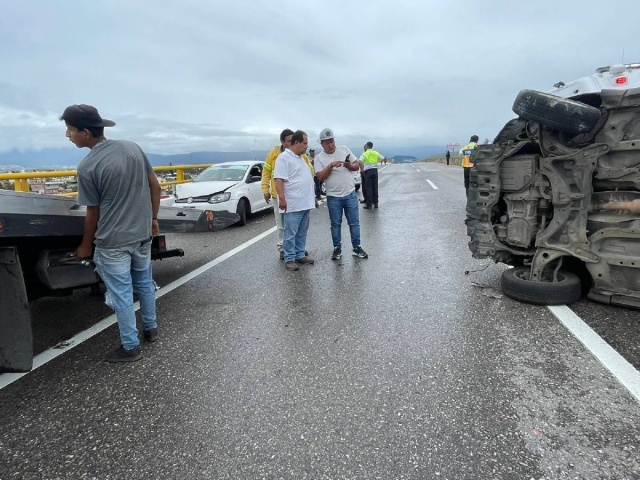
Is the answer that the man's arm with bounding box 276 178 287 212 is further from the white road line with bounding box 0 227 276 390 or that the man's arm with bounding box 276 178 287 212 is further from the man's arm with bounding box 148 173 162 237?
the man's arm with bounding box 148 173 162 237

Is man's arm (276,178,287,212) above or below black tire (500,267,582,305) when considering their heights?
above

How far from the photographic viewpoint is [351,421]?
237 centimetres

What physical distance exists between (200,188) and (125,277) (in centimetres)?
677

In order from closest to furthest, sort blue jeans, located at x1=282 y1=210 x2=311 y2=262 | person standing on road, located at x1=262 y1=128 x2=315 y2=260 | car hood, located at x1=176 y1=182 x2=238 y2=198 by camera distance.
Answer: blue jeans, located at x1=282 y1=210 x2=311 y2=262 < person standing on road, located at x1=262 y1=128 x2=315 y2=260 < car hood, located at x1=176 y1=182 x2=238 y2=198

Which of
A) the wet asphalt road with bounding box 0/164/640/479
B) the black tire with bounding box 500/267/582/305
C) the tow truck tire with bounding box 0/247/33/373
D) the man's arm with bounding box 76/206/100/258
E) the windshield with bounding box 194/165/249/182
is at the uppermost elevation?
the windshield with bounding box 194/165/249/182

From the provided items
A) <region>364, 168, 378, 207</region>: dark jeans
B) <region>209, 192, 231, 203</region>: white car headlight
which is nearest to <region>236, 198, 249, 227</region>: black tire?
<region>209, 192, 231, 203</region>: white car headlight

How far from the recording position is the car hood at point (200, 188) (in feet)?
31.0

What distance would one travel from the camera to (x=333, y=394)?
8.66 ft

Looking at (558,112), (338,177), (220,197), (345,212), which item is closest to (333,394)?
(558,112)

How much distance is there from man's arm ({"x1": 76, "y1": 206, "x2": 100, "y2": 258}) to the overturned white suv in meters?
3.48

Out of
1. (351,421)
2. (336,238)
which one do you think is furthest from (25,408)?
(336,238)

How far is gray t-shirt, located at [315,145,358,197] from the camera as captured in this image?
5805 mm

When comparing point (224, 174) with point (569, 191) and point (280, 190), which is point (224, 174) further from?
point (569, 191)

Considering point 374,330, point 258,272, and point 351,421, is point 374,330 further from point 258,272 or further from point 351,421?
point 258,272
